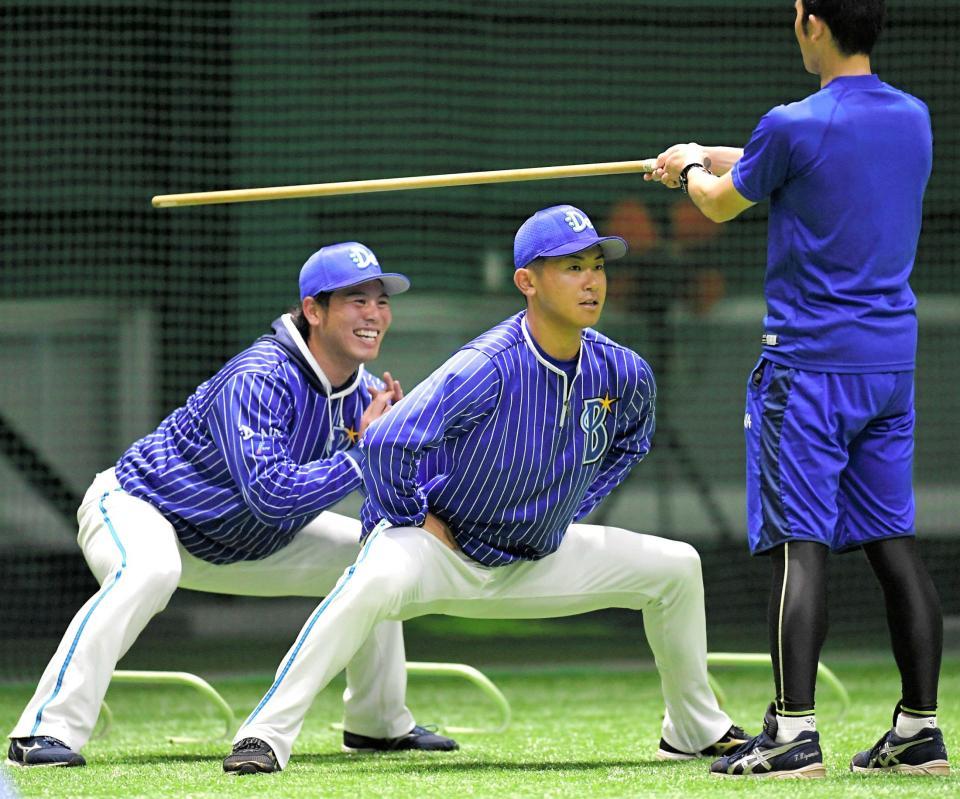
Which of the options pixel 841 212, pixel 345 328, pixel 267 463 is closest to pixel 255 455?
pixel 267 463

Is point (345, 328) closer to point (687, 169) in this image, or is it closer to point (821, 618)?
point (687, 169)

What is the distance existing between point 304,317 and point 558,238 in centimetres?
94

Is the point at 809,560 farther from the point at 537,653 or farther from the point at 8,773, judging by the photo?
the point at 537,653

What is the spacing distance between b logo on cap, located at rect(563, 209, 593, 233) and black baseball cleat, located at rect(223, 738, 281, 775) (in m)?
1.51

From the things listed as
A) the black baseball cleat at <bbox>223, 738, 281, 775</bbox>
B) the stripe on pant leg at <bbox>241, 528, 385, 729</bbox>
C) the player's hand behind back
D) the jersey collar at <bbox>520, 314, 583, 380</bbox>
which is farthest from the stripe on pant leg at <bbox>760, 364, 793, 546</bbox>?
the black baseball cleat at <bbox>223, 738, 281, 775</bbox>

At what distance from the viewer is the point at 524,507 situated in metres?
4.49

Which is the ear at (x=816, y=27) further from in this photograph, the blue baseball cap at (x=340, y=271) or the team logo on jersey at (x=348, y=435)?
the team logo on jersey at (x=348, y=435)

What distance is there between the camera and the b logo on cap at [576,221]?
4.47 metres

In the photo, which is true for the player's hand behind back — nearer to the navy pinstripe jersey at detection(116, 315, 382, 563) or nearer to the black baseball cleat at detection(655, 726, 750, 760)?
the navy pinstripe jersey at detection(116, 315, 382, 563)

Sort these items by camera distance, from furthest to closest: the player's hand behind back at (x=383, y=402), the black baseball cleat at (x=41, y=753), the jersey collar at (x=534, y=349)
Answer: the player's hand behind back at (x=383, y=402)
the jersey collar at (x=534, y=349)
the black baseball cleat at (x=41, y=753)

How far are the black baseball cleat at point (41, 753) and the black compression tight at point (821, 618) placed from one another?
5.89 feet

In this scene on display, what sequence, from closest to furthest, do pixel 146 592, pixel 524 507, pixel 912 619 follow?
pixel 912 619, pixel 524 507, pixel 146 592

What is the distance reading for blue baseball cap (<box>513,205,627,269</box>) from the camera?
444 cm

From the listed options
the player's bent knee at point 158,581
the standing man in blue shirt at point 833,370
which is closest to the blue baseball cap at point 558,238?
the standing man in blue shirt at point 833,370
